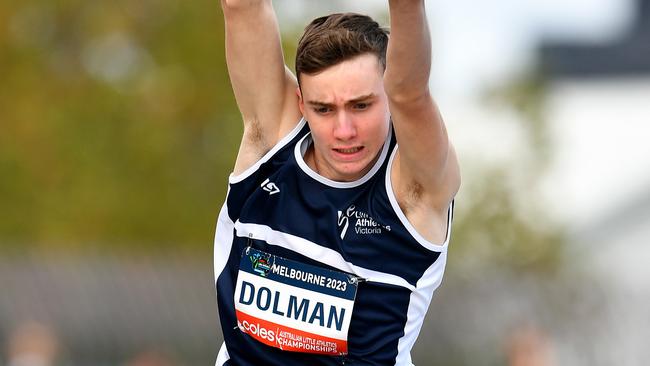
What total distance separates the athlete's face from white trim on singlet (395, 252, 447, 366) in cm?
51

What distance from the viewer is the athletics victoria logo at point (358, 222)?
5402 millimetres

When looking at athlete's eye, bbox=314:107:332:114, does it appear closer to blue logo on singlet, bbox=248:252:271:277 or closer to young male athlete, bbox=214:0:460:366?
young male athlete, bbox=214:0:460:366

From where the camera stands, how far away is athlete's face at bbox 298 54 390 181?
5.24 metres

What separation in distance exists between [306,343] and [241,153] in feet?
2.73

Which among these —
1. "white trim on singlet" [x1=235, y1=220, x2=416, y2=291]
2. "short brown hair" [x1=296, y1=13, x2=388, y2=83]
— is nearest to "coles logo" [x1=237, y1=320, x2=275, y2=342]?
"white trim on singlet" [x1=235, y1=220, x2=416, y2=291]

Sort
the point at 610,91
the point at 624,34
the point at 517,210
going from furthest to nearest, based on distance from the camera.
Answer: the point at 624,34, the point at 610,91, the point at 517,210

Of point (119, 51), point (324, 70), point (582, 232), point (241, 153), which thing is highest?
point (324, 70)

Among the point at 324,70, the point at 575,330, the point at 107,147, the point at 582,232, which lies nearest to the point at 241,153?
the point at 324,70

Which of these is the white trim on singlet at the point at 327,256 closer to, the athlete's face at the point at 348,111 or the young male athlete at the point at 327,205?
the young male athlete at the point at 327,205

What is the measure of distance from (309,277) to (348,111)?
0.69m

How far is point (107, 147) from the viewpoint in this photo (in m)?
22.8

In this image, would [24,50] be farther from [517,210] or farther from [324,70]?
[324,70]

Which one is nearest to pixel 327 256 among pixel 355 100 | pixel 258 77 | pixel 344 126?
pixel 344 126

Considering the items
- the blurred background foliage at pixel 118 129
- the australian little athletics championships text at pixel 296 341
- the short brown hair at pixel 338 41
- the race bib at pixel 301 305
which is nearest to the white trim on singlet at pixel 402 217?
the race bib at pixel 301 305
